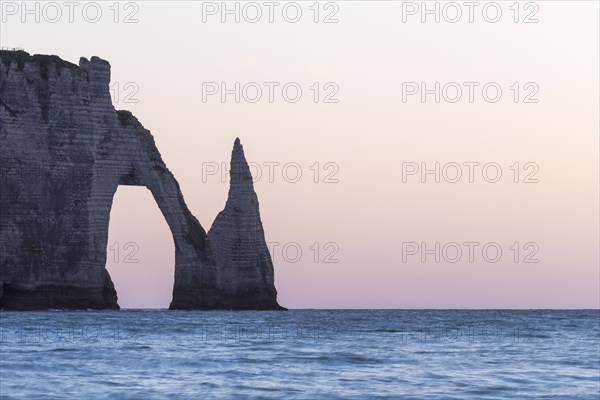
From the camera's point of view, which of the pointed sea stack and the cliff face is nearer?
the cliff face

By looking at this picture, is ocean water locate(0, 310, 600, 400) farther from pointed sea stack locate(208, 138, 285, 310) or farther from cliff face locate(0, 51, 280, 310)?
pointed sea stack locate(208, 138, 285, 310)

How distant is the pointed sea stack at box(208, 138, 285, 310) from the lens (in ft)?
481

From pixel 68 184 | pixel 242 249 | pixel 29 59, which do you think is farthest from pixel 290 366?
pixel 242 249

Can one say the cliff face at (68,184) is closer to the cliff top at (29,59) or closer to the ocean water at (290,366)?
the cliff top at (29,59)

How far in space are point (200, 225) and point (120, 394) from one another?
110 meters

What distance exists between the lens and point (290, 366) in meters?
46.2

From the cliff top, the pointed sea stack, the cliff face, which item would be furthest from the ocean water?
the pointed sea stack

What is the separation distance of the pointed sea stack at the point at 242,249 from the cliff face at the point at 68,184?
3490 millimetres

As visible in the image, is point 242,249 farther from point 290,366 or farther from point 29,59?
point 290,366

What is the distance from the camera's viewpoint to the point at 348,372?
44344mm

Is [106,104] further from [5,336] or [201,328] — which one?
[5,336]

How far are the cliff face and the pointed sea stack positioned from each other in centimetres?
349

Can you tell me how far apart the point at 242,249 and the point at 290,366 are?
101955mm

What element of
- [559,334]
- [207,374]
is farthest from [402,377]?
[559,334]
